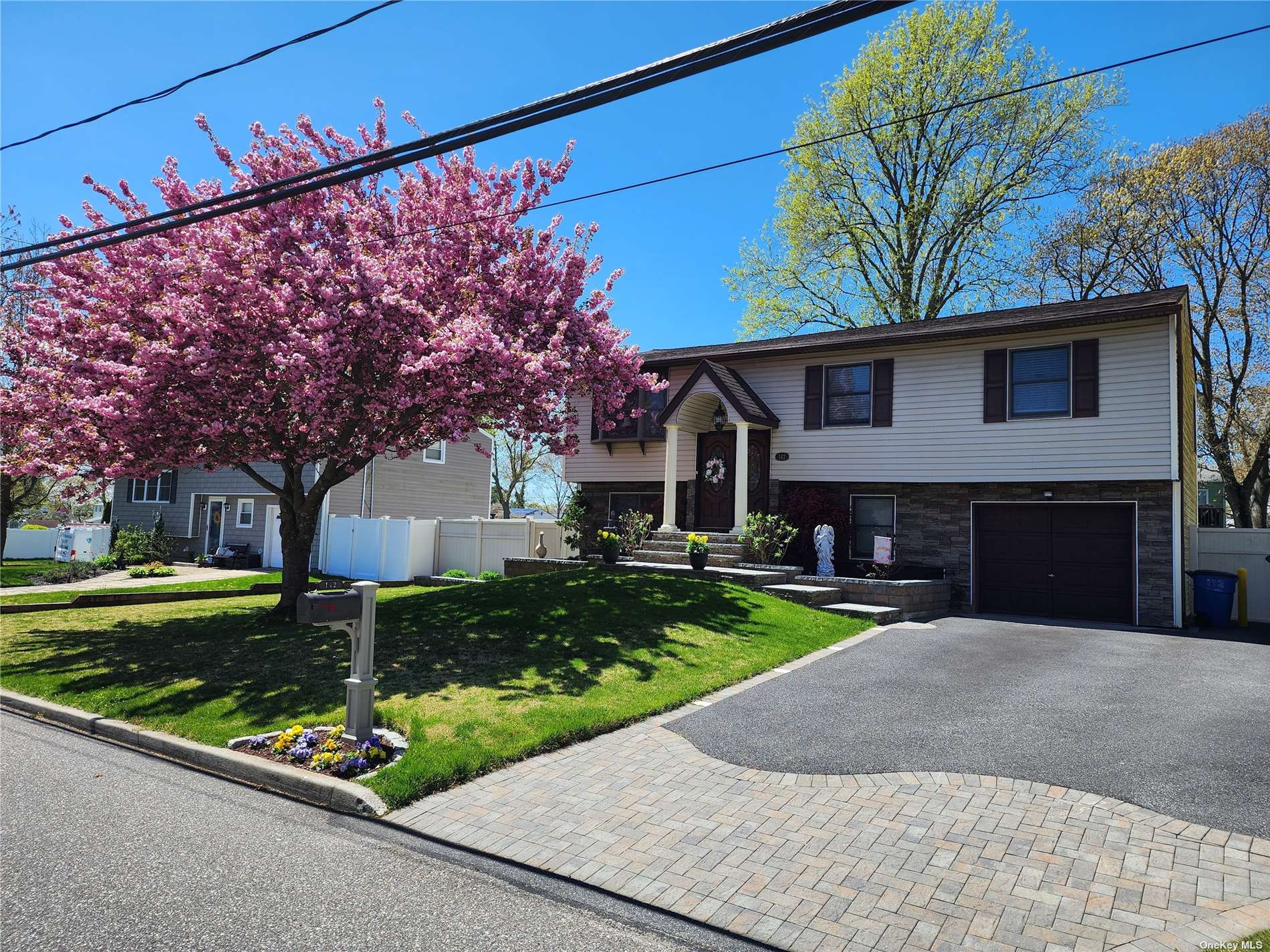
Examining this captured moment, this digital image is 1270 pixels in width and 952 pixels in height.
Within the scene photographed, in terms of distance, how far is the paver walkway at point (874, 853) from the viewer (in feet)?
12.0

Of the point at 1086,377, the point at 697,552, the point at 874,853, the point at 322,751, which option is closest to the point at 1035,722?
the point at 874,853

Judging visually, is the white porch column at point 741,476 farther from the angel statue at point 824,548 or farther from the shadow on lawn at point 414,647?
the shadow on lawn at point 414,647

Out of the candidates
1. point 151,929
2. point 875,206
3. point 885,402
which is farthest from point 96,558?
point 875,206

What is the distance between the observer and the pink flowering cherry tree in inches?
428

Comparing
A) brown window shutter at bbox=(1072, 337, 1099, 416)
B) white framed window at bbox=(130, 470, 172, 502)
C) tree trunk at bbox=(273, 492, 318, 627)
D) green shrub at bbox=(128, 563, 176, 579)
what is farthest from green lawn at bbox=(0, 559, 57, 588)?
brown window shutter at bbox=(1072, 337, 1099, 416)

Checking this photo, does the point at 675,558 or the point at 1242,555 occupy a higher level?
the point at 1242,555

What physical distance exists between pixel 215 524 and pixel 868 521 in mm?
24309

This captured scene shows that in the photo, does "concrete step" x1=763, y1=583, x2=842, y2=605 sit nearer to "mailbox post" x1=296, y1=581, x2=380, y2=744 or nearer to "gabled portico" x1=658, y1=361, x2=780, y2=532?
"gabled portico" x1=658, y1=361, x2=780, y2=532

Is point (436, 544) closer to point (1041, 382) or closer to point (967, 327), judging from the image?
point (967, 327)

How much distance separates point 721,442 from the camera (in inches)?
748

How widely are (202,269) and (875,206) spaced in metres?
23.3

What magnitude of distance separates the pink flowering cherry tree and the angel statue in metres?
5.98

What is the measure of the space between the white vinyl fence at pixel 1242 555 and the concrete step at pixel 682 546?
349 inches

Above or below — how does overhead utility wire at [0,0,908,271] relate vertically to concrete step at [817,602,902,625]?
above
